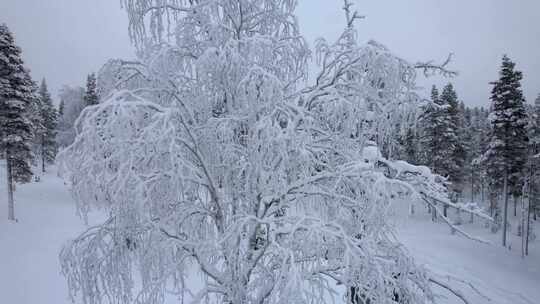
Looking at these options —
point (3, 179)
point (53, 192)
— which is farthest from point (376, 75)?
point (3, 179)

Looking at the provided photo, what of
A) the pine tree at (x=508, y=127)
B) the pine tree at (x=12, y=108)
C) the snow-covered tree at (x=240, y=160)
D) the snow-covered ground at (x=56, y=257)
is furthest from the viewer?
the pine tree at (x=508, y=127)

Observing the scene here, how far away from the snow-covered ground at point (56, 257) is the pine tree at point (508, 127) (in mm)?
4395

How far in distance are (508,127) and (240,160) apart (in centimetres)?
2556

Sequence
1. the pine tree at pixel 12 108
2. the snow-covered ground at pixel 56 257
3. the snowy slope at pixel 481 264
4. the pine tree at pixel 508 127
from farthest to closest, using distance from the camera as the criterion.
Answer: the pine tree at pixel 508 127, the pine tree at pixel 12 108, the snowy slope at pixel 481 264, the snow-covered ground at pixel 56 257

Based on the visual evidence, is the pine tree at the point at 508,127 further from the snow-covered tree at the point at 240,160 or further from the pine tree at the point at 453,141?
the snow-covered tree at the point at 240,160

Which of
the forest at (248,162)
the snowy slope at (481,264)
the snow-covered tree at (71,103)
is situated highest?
the snow-covered tree at (71,103)

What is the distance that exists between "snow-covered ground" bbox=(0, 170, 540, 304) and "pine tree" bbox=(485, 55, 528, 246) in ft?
14.4

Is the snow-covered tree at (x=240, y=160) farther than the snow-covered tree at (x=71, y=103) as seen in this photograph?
No

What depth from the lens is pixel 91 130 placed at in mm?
3170

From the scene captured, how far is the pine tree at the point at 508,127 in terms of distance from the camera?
897 inches

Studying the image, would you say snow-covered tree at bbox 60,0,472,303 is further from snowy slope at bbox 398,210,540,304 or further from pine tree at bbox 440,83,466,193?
pine tree at bbox 440,83,466,193

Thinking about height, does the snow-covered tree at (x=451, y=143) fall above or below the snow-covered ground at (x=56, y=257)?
above

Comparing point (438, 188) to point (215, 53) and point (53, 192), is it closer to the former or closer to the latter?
point (215, 53)

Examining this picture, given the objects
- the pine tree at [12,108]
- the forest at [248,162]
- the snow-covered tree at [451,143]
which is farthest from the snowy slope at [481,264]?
the pine tree at [12,108]
